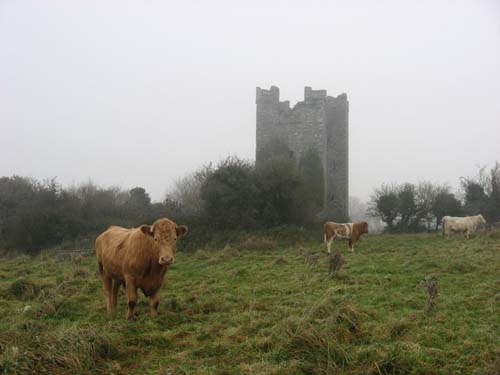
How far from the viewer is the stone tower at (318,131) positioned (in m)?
33.7

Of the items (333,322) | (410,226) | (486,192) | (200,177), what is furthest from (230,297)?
(486,192)

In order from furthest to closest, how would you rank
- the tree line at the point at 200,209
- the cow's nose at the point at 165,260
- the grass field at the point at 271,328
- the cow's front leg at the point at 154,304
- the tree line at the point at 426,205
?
the tree line at the point at 426,205 → the tree line at the point at 200,209 → the cow's front leg at the point at 154,304 → the cow's nose at the point at 165,260 → the grass field at the point at 271,328

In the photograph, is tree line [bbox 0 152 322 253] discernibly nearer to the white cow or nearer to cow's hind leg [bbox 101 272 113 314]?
the white cow

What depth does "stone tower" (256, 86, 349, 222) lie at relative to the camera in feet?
111

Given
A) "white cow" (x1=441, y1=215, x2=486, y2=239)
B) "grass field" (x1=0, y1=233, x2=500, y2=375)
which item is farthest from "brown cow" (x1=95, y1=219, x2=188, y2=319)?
"white cow" (x1=441, y1=215, x2=486, y2=239)

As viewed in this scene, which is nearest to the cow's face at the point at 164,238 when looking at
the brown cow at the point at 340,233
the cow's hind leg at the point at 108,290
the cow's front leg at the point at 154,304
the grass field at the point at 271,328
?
the cow's front leg at the point at 154,304

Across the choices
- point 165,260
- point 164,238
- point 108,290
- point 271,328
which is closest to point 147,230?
point 164,238

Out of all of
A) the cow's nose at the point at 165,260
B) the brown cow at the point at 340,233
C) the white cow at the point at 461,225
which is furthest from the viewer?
the white cow at the point at 461,225

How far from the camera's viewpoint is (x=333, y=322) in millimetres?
5250

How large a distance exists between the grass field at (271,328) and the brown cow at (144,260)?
376mm

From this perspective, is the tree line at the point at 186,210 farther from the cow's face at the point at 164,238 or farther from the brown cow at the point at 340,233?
the cow's face at the point at 164,238

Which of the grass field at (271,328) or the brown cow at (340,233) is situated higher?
the brown cow at (340,233)

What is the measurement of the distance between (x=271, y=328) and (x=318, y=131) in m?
29.2

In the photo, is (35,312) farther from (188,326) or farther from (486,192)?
(486,192)
